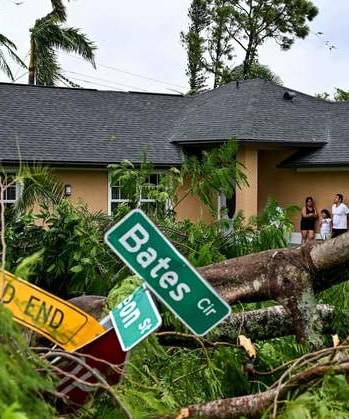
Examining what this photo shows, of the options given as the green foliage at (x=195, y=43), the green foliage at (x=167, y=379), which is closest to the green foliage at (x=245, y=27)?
the green foliage at (x=195, y=43)

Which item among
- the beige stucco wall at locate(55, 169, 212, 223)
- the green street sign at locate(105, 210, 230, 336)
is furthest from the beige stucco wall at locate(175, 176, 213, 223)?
the green street sign at locate(105, 210, 230, 336)

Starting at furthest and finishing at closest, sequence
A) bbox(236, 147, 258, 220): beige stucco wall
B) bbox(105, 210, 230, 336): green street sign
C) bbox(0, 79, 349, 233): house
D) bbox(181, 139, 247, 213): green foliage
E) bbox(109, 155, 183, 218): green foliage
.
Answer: bbox(236, 147, 258, 220): beige stucco wall < bbox(0, 79, 349, 233): house < bbox(109, 155, 183, 218): green foliage < bbox(181, 139, 247, 213): green foliage < bbox(105, 210, 230, 336): green street sign

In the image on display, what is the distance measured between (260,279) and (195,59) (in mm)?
36355

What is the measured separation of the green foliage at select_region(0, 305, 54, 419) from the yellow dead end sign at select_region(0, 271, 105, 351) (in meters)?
0.19

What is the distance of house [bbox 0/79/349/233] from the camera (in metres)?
17.9

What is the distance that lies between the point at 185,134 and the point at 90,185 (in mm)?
3091

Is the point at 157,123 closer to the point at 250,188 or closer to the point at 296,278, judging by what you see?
the point at 250,188

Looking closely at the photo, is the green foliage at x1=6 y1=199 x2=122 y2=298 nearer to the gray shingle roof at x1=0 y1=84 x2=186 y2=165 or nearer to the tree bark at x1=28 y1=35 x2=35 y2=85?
the gray shingle roof at x1=0 y1=84 x2=186 y2=165

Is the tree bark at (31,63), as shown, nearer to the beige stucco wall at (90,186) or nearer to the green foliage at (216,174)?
the beige stucco wall at (90,186)

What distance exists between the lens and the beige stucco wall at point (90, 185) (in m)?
17.8

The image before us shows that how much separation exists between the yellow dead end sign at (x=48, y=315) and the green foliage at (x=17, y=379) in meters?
0.19

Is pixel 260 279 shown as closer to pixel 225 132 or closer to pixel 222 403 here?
pixel 222 403

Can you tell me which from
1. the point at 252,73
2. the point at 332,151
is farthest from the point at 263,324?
the point at 252,73

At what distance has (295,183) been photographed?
19578mm
